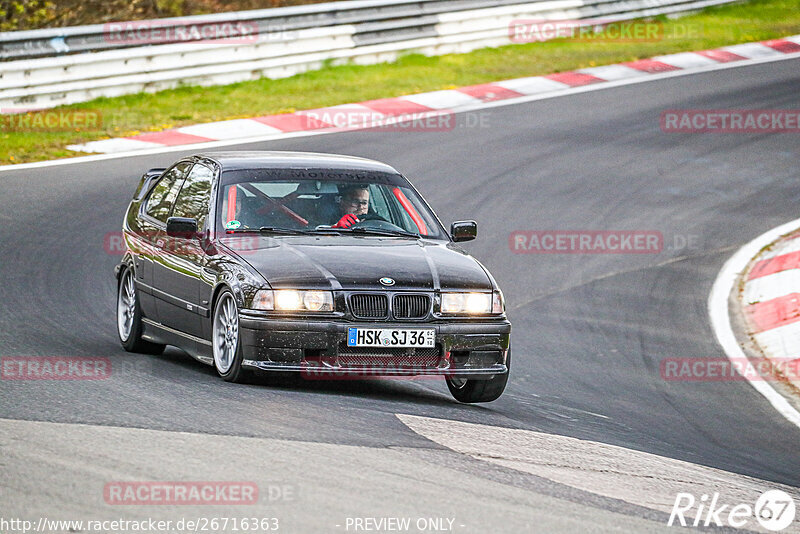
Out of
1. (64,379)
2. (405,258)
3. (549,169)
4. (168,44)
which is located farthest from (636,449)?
(168,44)

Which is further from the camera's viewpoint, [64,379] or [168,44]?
[168,44]

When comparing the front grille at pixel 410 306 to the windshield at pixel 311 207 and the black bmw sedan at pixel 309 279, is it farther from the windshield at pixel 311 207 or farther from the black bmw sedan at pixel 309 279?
the windshield at pixel 311 207

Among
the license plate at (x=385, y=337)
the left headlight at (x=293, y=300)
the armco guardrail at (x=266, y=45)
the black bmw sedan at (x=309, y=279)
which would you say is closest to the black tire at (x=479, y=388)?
the black bmw sedan at (x=309, y=279)

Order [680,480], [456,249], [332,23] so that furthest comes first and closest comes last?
[332,23]
[456,249]
[680,480]

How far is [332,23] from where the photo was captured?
22078 millimetres

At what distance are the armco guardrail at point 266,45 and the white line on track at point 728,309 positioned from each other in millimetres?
9632

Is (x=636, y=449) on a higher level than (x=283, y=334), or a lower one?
lower

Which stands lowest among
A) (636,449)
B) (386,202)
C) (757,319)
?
(757,319)

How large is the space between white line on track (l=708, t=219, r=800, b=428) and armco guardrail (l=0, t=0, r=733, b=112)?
379 inches

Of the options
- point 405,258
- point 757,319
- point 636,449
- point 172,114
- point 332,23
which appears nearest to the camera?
point 636,449

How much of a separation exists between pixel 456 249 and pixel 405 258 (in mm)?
726

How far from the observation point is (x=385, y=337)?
25.4ft

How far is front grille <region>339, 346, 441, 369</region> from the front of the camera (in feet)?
25.4

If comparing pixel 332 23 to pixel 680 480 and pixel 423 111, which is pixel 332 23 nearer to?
pixel 423 111
